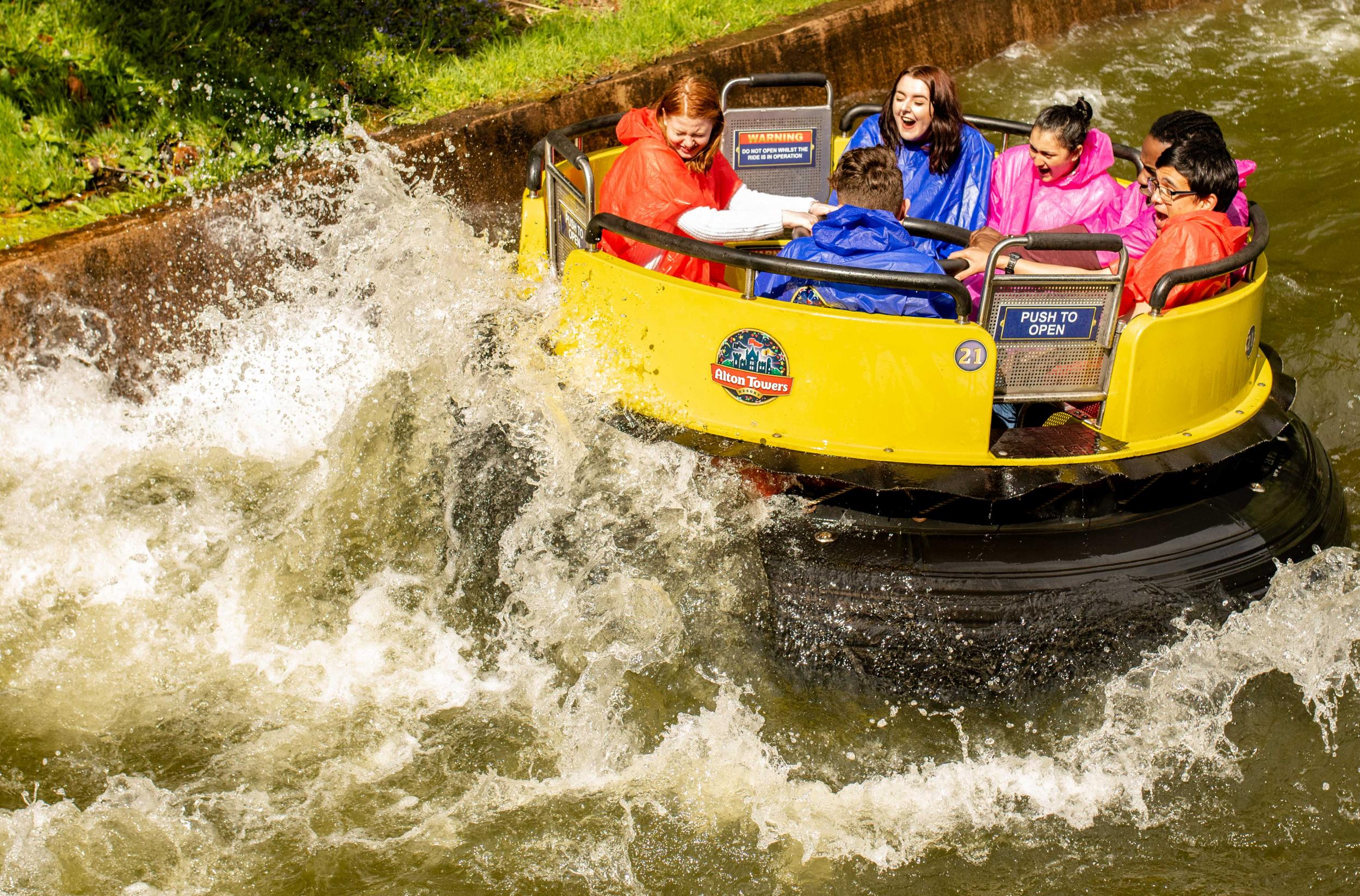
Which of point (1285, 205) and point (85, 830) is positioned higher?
point (1285, 205)

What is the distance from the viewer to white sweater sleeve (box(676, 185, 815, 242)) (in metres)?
4.34

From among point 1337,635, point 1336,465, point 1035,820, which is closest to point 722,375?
point 1035,820

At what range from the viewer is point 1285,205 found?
24.6ft

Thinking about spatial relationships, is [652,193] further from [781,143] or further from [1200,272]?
[1200,272]

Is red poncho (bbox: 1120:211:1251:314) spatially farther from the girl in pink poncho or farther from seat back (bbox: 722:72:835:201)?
seat back (bbox: 722:72:835:201)

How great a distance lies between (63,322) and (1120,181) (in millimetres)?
4816

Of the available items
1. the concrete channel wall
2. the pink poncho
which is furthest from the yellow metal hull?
the concrete channel wall

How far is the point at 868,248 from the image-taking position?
408 cm

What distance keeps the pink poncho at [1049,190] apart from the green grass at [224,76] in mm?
3030

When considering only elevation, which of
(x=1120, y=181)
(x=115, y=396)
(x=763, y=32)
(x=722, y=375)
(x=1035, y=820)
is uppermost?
(x=763, y=32)

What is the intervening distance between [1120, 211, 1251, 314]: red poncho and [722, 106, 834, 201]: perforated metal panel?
1.80 metres

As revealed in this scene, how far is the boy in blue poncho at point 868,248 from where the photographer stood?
4047 mm

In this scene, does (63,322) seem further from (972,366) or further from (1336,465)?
(1336,465)

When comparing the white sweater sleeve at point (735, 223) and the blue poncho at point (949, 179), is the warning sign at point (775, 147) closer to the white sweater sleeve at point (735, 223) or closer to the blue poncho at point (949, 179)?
the blue poncho at point (949, 179)
